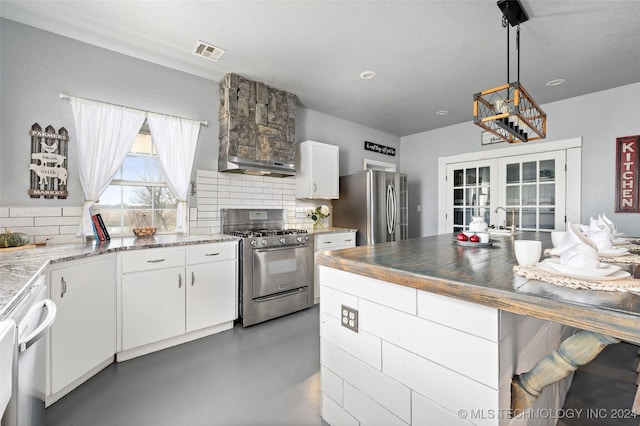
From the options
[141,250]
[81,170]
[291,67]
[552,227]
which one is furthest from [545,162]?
[81,170]

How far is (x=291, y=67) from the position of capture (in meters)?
2.96

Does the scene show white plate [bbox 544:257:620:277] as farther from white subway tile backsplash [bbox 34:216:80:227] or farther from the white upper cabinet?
white subway tile backsplash [bbox 34:216:80:227]

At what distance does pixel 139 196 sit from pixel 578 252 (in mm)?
3370

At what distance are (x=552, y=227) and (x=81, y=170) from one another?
5562mm

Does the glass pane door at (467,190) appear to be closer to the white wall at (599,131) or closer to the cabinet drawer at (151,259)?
the white wall at (599,131)

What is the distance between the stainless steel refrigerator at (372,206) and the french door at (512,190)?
1.13 meters

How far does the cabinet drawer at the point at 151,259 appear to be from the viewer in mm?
2213

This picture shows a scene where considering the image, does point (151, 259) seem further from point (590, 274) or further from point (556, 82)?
point (556, 82)

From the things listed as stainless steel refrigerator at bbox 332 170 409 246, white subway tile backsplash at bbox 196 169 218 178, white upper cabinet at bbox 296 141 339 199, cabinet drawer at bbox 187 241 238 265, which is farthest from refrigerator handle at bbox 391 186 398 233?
white subway tile backsplash at bbox 196 169 218 178

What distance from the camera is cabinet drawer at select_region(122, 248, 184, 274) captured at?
221 centimetres

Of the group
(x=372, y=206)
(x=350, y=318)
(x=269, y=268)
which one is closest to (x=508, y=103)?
(x=350, y=318)

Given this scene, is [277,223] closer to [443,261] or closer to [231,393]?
[231,393]

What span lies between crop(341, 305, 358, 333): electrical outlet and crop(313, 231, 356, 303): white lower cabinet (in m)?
2.07

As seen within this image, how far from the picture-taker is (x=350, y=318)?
1370mm
